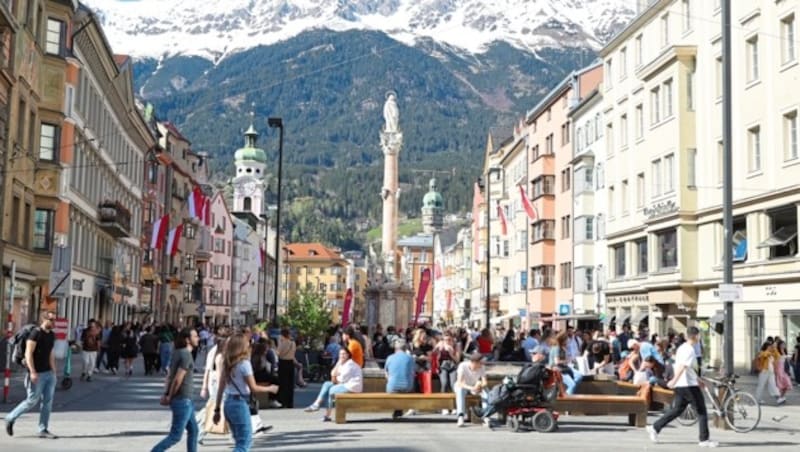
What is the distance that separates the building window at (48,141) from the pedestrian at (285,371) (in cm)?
2078

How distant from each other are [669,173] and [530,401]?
2615 cm

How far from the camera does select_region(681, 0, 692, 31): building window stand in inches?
1638

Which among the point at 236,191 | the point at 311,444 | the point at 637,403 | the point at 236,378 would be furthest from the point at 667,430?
the point at 236,191

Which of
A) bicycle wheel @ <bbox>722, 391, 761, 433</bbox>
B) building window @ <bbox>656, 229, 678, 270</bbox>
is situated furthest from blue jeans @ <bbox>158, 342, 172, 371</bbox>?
bicycle wheel @ <bbox>722, 391, 761, 433</bbox>

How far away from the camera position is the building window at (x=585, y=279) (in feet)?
190

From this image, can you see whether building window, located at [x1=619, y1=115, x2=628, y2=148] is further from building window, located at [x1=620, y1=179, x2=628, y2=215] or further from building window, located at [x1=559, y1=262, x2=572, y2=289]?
building window, located at [x1=559, y1=262, x2=572, y2=289]

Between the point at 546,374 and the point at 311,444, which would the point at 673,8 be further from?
the point at 311,444

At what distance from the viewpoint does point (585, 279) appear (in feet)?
192

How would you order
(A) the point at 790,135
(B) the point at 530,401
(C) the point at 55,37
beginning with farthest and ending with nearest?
(C) the point at 55,37, (A) the point at 790,135, (B) the point at 530,401

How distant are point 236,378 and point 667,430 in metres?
9.48

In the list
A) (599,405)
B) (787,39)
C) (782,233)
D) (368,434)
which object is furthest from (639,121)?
(368,434)

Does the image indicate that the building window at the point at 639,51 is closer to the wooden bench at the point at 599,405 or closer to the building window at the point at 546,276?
the building window at the point at 546,276

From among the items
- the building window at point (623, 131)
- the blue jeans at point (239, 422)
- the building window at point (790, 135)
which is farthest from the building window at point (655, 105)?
the blue jeans at point (239, 422)

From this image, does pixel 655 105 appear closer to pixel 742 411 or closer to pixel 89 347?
pixel 89 347
